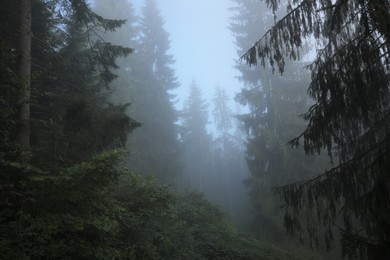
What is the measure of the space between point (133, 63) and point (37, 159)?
2629cm

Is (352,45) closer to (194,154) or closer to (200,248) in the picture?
(200,248)

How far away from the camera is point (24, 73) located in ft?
28.0

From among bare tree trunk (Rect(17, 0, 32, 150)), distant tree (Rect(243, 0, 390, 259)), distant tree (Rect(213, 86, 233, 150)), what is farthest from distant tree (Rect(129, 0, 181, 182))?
distant tree (Rect(243, 0, 390, 259))

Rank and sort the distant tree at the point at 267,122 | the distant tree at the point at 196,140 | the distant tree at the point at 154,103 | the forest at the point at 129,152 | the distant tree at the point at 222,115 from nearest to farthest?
1. the forest at the point at 129,152
2. the distant tree at the point at 267,122
3. the distant tree at the point at 154,103
4. the distant tree at the point at 196,140
5. the distant tree at the point at 222,115

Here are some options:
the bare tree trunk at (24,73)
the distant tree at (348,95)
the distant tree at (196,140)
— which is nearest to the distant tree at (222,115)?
the distant tree at (196,140)

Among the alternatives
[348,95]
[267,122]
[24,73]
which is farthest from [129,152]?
[267,122]

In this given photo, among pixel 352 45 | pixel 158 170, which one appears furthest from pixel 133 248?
pixel 158 170

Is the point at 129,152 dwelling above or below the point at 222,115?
below

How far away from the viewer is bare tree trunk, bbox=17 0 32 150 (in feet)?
25.7

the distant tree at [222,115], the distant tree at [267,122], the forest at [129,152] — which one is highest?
the distant tree at [222,115]

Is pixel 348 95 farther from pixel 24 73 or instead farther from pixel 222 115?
pixel 222 115

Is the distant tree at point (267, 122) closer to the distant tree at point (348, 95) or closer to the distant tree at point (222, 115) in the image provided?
the distant tree at point (348, 95)

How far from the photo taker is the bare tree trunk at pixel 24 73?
Result: 783 cm

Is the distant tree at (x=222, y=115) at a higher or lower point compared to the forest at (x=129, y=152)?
higher
